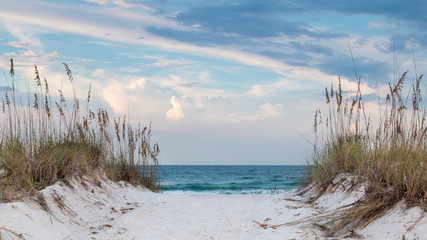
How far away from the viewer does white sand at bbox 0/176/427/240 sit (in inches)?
155

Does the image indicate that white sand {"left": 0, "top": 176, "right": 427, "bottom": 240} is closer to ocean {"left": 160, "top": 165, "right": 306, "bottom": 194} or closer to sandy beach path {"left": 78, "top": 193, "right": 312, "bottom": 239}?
sandy beach path {"left": 78, "top": 193, "right": 312, "bottom": 239}

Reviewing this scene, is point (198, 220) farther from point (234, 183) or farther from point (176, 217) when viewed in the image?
point (234, 183)

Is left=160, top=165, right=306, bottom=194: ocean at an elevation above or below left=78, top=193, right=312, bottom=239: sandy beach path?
Result: below

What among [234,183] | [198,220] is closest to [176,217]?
[198,220]

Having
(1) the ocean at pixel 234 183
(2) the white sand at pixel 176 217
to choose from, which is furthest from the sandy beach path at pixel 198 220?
(1) the ocean at pixel 234 183

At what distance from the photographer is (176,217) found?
5430 millimetres

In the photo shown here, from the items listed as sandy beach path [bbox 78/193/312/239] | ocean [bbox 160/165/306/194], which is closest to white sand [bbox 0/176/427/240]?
sandy beach path [bbox 78/193/312/239]

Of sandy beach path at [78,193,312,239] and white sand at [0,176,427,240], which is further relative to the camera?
sandy beach path at [78,193,312,239]

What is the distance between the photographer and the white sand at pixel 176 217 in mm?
3945

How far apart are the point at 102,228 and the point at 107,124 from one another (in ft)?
13.1

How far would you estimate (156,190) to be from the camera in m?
9.96

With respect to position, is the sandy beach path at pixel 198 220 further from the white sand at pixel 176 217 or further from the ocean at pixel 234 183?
the ocean at pixel 234 183

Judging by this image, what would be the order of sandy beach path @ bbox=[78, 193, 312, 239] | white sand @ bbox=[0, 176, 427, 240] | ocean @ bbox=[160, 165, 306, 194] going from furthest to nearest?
ocean @ bbox=[160, 165, 306, 194] → sandy beach path @ bbox=[78, 193, 312, 239] → white sand @ bbox=[0, 176, 427, 240]

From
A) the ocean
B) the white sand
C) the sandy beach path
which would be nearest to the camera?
the white sand
